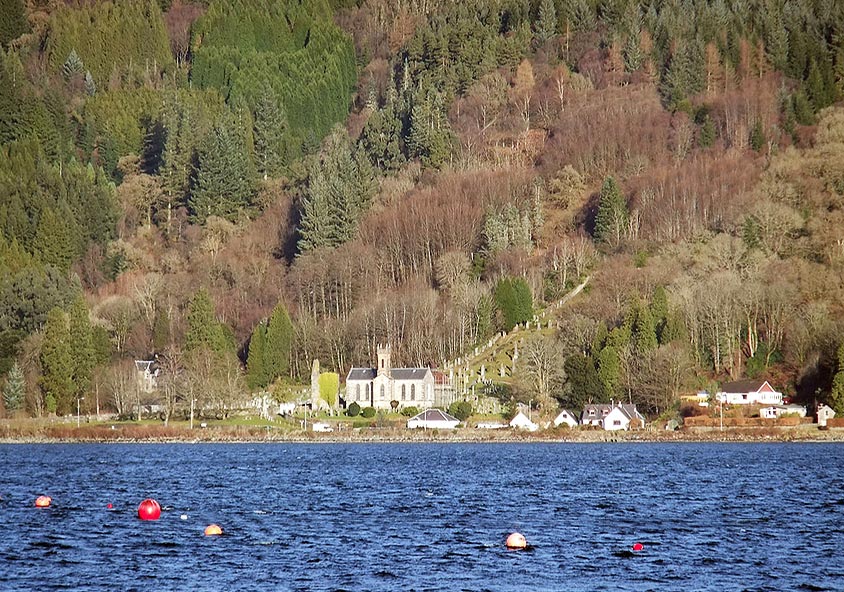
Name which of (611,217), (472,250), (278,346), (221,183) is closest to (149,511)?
(278,346)

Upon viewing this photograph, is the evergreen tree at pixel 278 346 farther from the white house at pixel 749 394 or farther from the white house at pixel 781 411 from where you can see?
the white house at pixel 781 411

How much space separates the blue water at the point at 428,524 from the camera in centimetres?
3988

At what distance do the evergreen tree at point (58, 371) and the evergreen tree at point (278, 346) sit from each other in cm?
1837

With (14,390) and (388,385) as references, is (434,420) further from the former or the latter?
(14,390)

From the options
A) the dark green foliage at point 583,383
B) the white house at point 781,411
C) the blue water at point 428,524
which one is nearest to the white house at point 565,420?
the dark green foliage at point 583,383

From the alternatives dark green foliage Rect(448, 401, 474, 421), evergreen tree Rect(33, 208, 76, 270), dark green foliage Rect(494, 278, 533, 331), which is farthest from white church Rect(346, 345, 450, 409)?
evergreen tree Rect(33, 208, 76, 270)

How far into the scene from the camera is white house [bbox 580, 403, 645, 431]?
378 ft

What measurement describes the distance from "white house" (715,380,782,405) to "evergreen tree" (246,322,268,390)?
1686 inches

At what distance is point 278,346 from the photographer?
135 m

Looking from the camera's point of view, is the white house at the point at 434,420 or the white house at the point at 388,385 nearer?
the white house at the point at 434,420

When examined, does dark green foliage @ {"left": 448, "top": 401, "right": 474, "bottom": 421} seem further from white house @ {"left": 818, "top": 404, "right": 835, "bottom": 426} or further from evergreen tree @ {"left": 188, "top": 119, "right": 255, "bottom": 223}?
evergreen tree @ {"left": 188, "top": 119, "right": 255, "bottom": 223}

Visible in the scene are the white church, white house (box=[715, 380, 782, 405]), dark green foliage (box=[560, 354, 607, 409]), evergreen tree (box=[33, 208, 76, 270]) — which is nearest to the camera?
white house (box=[715, 380, 782, 405])

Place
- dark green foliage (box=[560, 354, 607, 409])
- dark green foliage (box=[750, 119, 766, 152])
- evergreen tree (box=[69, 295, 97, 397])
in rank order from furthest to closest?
dark green foliage (box=[750, 119, 766, 152]) < evergreen tree (box=[69, 295, 97, 397]) < dark green foliage (box=[560, 354, 607, 409])

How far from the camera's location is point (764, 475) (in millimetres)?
73750
